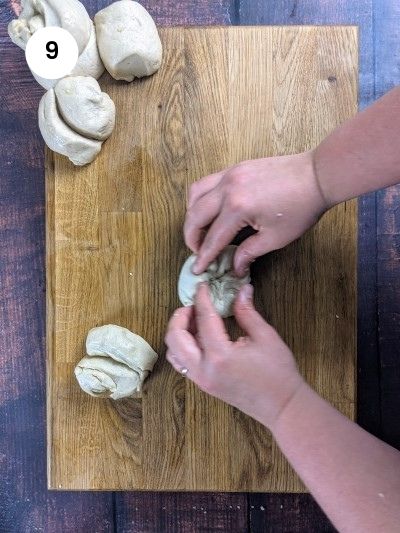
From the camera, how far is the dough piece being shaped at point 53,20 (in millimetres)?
757

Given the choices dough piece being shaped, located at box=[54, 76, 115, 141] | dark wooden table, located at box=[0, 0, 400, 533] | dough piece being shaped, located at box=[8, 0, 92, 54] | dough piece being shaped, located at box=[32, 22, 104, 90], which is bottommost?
dark wooden table, located at box=[0, 0, 400, 533]

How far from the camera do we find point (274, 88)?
0.82 metres

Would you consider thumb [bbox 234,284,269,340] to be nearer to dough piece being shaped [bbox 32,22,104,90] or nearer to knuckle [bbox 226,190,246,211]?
knuckle [bbox 226,190,246,211]

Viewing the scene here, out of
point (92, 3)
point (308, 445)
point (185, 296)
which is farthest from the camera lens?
point (92, 3)

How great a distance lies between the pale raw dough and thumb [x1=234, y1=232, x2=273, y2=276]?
186 mm

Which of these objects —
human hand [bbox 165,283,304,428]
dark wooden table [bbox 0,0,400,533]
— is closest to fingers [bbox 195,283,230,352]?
human hand [bbox 165,283,304,428]

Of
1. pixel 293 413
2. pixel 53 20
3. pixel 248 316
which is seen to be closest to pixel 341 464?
pixel 293 413

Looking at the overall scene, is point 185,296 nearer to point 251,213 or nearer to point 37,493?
point 251,213

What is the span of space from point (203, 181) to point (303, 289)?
0.72ft

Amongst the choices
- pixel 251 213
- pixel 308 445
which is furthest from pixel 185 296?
pixel 308 445

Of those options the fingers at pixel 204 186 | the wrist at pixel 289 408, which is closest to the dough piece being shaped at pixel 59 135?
the fingers at pixel 204 186

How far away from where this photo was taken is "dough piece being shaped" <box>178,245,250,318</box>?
788 millimetres

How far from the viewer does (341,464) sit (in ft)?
2.18

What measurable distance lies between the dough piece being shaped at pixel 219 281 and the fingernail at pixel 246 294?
3 cm
